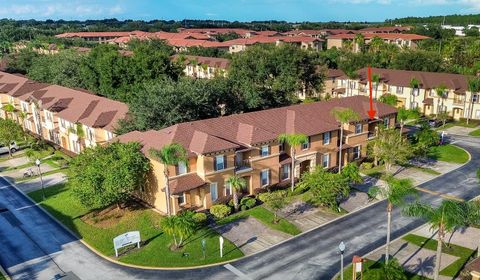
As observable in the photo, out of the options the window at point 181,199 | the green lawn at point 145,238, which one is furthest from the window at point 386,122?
the green lawn at point 145,238

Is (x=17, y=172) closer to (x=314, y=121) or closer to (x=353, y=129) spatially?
(x=314, y=121)

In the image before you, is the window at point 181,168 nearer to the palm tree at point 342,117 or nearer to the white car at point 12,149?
the palm tree at point 342,117

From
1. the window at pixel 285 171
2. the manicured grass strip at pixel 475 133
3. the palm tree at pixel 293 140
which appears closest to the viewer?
the palm tree at pixel 293 140

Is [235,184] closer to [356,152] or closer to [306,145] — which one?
[306,145]

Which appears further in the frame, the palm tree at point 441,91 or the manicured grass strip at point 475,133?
the palm tree at point 441,91

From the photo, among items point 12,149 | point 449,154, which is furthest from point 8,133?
point 449,154
